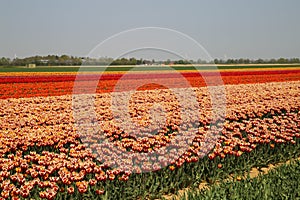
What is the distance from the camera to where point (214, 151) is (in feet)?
18.3

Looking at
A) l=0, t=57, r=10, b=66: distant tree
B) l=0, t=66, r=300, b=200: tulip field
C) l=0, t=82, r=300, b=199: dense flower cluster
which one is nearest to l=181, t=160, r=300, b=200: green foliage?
l=0, t=66, r=300, b=200: tulip field

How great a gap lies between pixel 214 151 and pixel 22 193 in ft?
9.76

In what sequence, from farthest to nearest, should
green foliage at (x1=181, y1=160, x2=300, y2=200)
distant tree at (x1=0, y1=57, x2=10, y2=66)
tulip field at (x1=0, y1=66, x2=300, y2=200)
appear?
distant tree at (x1=0, y1=57, x2=10, y2=66), tulip field at (x1=0, y1=66, x2=300, y2=200), green foliage at (x1=181, y1=160, x2=300, y2=200)

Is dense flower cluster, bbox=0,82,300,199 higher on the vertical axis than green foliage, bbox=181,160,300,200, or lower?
higher

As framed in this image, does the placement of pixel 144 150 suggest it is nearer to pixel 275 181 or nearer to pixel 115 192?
pixel 115 192

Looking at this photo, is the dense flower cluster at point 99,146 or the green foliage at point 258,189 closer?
the green foliage at point 258,189

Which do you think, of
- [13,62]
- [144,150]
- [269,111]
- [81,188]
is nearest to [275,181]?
[144,150]

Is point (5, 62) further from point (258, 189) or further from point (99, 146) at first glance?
point (258, 189)

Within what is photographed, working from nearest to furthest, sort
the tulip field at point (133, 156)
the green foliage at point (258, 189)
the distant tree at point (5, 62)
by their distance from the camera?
the green foliage at point (258, 189), the tulip field at point (133, 156), the distant tree at point (5, 62)

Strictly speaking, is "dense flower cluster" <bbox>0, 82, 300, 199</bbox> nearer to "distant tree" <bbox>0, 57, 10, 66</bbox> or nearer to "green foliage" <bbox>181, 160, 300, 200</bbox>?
"green foliage" <bbox>181, 160, 300, 200</bbox>

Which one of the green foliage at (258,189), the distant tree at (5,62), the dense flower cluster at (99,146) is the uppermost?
the distant tree at (5,62)

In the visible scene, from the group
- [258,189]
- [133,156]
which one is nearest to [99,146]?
[133,156]

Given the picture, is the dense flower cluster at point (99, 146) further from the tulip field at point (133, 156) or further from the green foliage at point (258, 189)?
the green foliage at point (258, 189)

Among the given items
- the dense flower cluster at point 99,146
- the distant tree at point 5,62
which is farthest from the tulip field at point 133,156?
the distant tree at point 5,62
